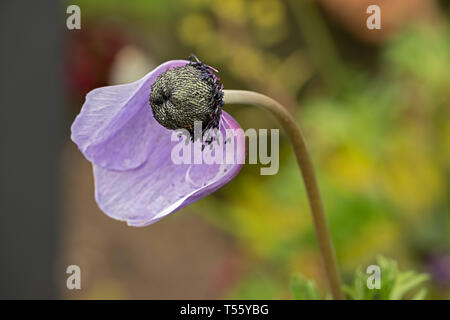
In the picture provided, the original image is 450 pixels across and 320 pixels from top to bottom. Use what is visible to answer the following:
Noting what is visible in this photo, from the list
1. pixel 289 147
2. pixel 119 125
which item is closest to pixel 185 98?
pixel 119 125

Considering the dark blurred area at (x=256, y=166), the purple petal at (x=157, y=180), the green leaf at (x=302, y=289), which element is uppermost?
the dark blurred area at (x=256, y=166)

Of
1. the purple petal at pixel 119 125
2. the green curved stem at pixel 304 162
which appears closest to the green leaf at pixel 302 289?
the green curved stem at pixel 304 162

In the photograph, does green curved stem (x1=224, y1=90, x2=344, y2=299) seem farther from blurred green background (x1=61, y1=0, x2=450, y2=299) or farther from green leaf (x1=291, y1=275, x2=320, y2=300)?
blurred green background (x1=61, y1=0, x2=450, y2=299)

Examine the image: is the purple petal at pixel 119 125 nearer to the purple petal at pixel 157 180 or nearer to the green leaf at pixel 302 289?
the purple petal at pixel 157 180

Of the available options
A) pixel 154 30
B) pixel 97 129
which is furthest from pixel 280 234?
pixel 154 30

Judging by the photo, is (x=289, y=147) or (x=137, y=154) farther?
(x=289, y=147)

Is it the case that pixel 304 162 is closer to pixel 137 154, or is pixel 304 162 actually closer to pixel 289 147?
pixel 137 154
